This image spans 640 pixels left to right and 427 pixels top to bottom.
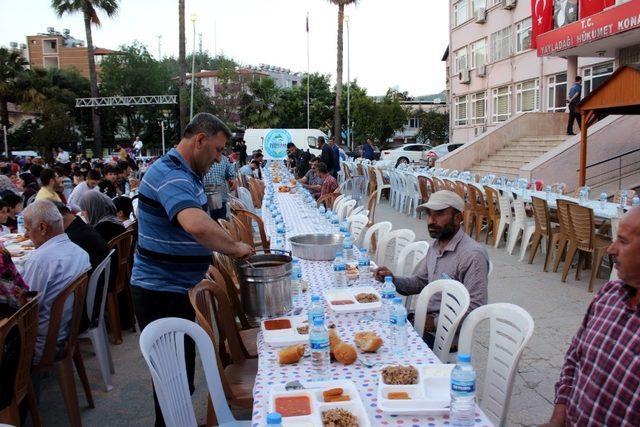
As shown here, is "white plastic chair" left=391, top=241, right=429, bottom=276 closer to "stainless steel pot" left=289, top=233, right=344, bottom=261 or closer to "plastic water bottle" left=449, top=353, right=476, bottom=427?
"stainless steel pot" left=289, top=233, right=344, bottom=261

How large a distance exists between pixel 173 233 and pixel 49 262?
1199mm

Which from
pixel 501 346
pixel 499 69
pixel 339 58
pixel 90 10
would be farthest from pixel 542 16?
pixel 90 10

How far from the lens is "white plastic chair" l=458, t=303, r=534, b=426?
252 centimetres

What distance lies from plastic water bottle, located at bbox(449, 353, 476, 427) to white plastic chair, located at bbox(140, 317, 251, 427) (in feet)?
3.85

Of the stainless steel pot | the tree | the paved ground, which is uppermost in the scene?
the tree

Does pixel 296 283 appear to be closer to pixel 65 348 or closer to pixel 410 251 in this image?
pixel 410 251

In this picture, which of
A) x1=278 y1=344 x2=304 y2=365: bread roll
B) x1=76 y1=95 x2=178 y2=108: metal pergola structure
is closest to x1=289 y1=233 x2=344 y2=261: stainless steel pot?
x1=278 y1=344 x2=304 y2=365: bread roll

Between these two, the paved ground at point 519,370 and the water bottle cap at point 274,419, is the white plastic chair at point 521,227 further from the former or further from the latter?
the water bottle cap at point 274,419

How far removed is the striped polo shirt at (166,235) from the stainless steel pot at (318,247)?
4.77ft

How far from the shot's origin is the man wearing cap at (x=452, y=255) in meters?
3.45

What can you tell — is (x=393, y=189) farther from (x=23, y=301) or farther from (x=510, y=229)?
(x=23, y=301)

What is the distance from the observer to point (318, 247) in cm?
448

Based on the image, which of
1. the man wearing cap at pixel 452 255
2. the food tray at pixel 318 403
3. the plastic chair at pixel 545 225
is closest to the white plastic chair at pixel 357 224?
the plastic chair at pixel 545 225

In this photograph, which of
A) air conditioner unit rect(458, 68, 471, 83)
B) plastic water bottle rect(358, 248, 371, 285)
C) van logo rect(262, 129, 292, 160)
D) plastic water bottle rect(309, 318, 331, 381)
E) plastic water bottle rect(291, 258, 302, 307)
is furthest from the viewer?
air conditioner unit rect(458, 68, 471, 83)
